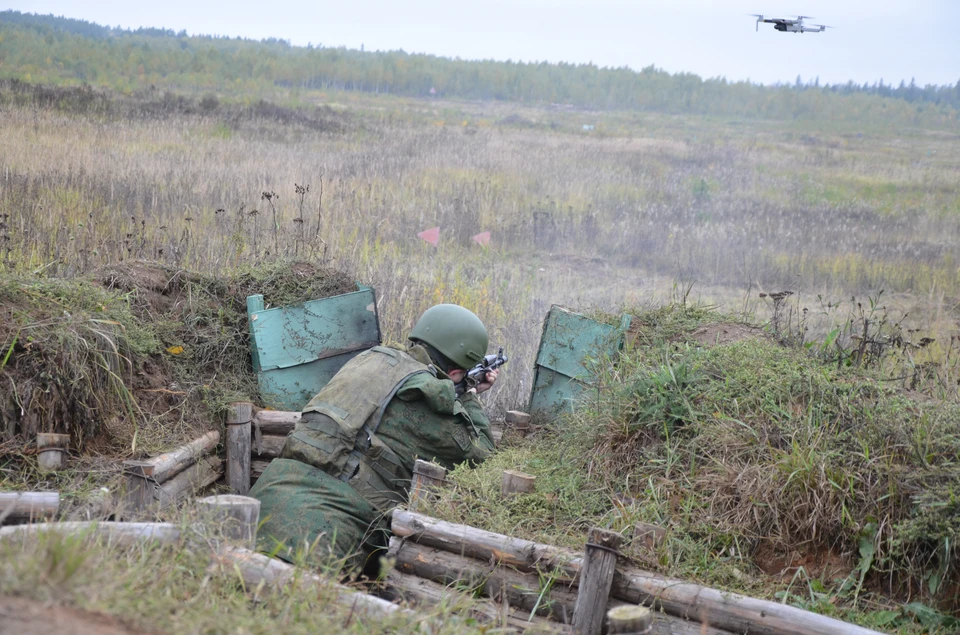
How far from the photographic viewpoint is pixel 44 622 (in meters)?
2.14

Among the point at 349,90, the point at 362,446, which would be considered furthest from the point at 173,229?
the point at 349,90

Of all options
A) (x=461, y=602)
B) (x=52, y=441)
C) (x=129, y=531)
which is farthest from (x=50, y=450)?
(x=461, y=602)

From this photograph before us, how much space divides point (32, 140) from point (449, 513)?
Result: 11.8m

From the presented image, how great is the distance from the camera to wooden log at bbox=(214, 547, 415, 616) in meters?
2.98

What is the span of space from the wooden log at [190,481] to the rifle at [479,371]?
1802 mm

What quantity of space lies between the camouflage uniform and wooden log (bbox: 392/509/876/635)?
42cm

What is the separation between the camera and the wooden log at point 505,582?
360 centimetres

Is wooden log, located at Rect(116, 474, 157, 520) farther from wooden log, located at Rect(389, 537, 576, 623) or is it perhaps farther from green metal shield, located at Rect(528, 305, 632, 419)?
green metal shield, located at Rect(528, 305, 632, 419)

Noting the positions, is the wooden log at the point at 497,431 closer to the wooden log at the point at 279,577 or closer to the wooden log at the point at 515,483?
the wooden log at the point at 515,483

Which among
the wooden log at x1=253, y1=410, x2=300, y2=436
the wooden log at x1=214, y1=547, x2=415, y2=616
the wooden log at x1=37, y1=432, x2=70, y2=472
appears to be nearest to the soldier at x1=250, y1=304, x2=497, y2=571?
the wooden log at x1=214, y1=547, x2=415, y2=616

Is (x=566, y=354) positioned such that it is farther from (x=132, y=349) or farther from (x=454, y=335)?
(x=132, y=349)

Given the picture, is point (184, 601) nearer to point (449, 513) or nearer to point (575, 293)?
point (449, 513)

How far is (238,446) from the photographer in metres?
5.74

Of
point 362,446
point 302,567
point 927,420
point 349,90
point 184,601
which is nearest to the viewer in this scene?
point 184,601
